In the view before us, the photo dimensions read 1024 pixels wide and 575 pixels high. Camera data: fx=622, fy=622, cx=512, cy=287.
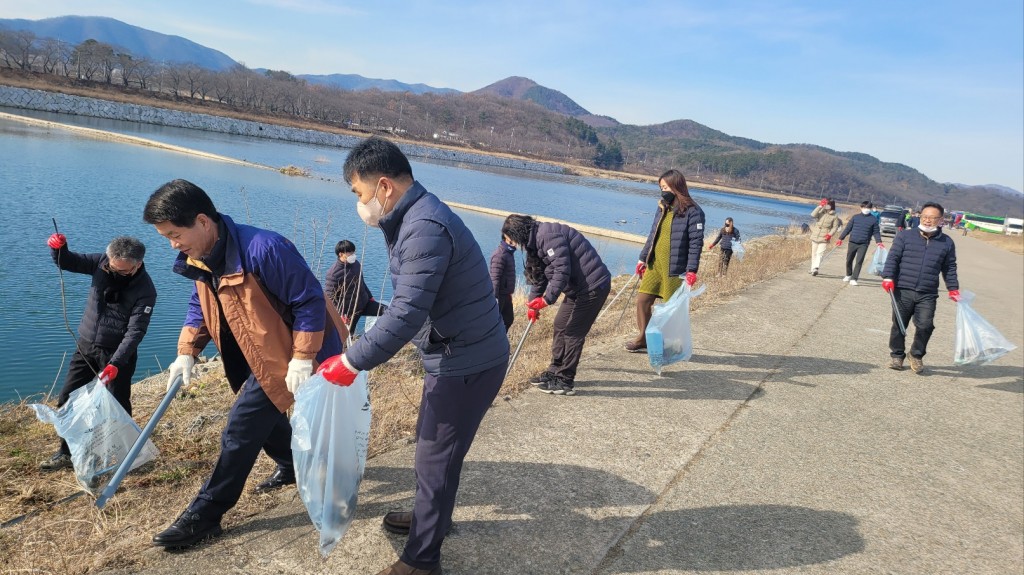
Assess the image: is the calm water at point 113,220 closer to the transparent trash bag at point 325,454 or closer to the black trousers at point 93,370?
the black trousers at point 93,370

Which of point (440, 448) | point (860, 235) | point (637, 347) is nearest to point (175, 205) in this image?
point (440, 448)

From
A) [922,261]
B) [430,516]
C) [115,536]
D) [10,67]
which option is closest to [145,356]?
[115,536]

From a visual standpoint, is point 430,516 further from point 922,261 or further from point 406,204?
point 922,261

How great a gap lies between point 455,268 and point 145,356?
758 centimetres

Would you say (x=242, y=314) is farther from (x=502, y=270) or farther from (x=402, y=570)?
(x=502, y=270)

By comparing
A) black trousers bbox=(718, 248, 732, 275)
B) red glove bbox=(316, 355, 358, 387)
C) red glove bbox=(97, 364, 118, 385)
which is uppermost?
red glove bbox=(316, 355, 358, 387)

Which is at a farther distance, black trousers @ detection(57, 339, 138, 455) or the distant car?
the distant car

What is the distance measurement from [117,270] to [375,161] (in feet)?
8.18

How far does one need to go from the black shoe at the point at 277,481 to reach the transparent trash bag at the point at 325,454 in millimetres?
Result: 798

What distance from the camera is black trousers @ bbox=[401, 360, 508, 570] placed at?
7.68 ft

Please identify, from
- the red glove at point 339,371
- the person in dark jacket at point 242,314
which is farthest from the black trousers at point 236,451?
the red glove at point 339,371

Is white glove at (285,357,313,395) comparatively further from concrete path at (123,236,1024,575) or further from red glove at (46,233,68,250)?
red glove at (46,233,68,250)

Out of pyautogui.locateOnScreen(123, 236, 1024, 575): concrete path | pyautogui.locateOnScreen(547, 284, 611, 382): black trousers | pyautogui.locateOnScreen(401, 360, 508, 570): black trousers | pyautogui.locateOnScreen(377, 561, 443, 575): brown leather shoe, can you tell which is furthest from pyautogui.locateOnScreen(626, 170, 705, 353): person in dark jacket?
pyautogui.locateOnScreen(377, 561, 443, 575): brown leather shoe

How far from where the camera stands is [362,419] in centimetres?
260
